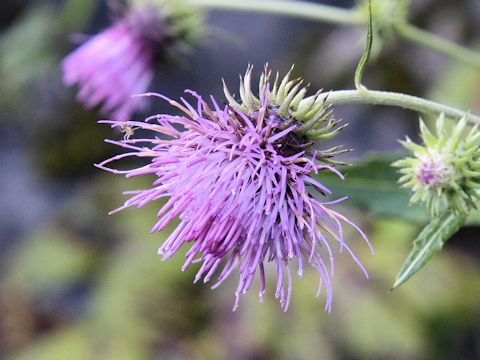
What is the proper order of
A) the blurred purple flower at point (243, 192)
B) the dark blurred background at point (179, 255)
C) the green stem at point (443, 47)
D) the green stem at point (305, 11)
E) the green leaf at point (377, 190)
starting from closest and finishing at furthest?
the blurred purple flower at point (243, 192) < the green leaf at point (377, 190) < the green stem at point (443, 47) < the green stem at point (305, 11) < the dark blurred background at point (179, 255)

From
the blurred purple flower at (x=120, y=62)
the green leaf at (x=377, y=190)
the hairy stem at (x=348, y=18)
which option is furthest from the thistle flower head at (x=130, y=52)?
the green leaf at (x=377, y=190)

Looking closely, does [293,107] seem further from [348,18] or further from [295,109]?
[348,18]

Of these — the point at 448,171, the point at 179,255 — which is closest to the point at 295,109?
the point at 448,171

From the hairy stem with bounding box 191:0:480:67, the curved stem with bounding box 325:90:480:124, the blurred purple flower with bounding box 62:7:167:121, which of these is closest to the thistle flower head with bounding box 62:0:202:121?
the blurred purple flower with bounding box 62:7:167:121

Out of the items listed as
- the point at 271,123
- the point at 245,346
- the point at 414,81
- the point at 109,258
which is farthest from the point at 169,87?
the point at 271,123

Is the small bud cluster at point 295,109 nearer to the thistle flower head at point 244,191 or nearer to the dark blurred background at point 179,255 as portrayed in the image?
the thistle flower head at point 244,191

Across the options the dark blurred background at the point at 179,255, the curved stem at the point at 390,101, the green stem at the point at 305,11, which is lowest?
the dark blurred background at the point at 179,255

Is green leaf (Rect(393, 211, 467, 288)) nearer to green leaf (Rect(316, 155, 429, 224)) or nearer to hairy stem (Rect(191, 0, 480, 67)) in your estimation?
green leaf (Rect(316, 155, 429, 224))
